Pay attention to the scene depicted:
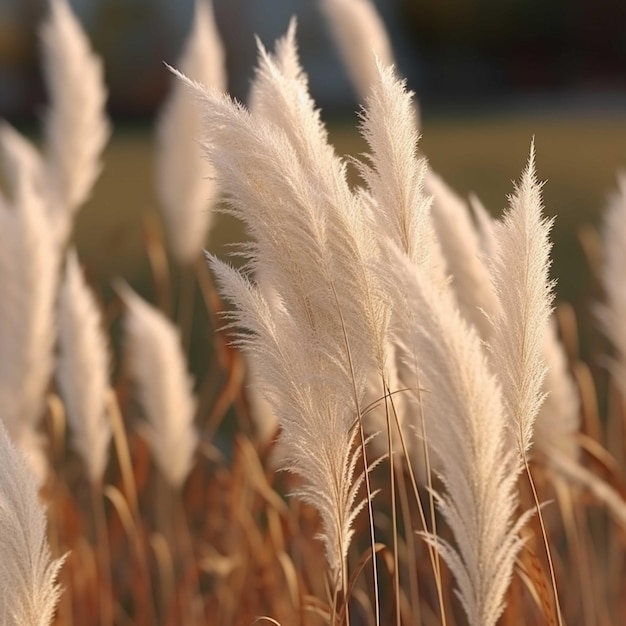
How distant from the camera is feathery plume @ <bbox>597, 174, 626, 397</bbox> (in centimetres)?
117

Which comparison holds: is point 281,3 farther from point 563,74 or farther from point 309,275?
point 309,275

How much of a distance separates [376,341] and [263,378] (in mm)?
78

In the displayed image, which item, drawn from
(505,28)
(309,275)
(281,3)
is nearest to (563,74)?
(505,28)

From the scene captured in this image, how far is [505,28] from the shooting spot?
39.7ft

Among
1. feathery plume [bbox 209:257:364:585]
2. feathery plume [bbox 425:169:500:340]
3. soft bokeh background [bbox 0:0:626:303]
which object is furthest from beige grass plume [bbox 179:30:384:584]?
soft bokeh background [bbox 0:0:626:303]

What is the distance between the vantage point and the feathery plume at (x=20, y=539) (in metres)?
0.74

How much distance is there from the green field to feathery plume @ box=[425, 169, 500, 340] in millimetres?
2090

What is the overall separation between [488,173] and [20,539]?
6.05 metres

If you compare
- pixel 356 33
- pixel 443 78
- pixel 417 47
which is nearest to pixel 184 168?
pixel 356 33

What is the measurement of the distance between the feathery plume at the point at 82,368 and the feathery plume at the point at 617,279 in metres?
0.54

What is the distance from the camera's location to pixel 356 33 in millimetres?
1542

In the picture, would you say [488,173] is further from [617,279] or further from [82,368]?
[82,368]

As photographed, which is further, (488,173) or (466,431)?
(488,173)

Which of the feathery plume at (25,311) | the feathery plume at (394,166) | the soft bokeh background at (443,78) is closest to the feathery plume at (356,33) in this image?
the feathery plume at (25,311)
